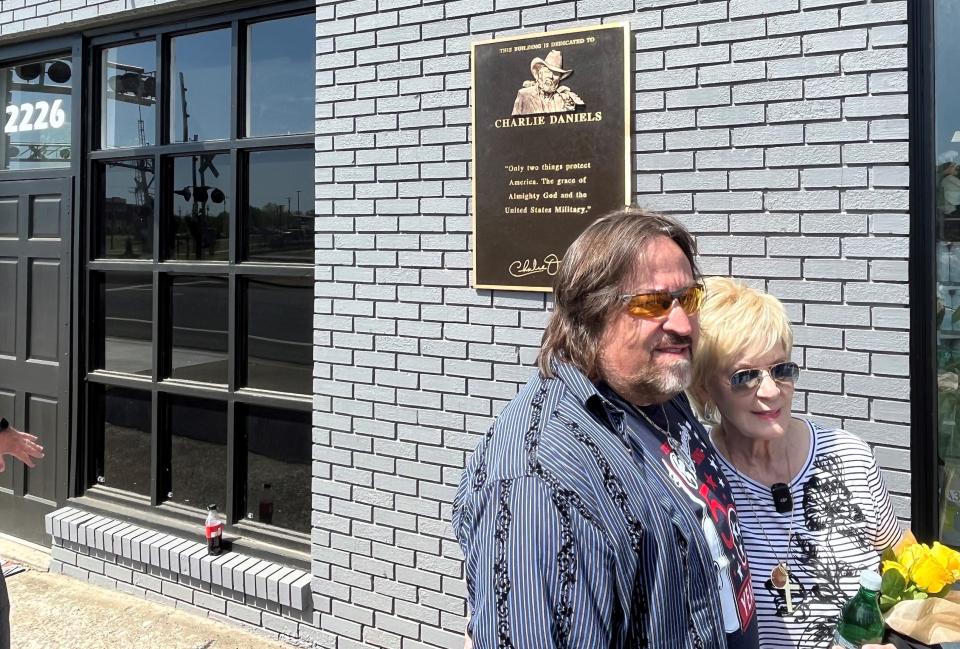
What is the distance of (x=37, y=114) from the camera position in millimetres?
5000

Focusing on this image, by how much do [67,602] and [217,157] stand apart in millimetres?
2557

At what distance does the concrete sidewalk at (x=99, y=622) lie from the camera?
382 cm

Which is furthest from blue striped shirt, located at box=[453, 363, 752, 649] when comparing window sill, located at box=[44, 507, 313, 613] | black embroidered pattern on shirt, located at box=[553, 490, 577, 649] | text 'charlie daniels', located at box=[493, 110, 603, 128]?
window sill, located at box=[44, 507, 313, 613]

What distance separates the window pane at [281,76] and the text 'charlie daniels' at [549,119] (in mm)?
1227

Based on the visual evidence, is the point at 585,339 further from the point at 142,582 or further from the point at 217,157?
the point at 142,582

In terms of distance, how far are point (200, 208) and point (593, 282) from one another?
331cm

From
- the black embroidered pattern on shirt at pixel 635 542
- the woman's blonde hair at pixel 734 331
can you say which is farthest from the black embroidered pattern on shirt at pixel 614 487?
the woman's blonde hair at pixel 734 331

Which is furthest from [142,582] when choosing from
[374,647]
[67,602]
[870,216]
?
[870,216]

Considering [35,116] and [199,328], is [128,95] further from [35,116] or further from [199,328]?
[199,328]

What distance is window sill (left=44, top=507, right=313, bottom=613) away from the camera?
378 centimetres

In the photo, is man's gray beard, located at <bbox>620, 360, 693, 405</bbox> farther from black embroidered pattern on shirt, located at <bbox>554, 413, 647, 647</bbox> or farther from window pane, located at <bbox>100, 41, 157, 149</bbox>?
window pane, located at <bbox>100, 41, 157, 149</bbox>

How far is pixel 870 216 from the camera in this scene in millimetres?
2631
